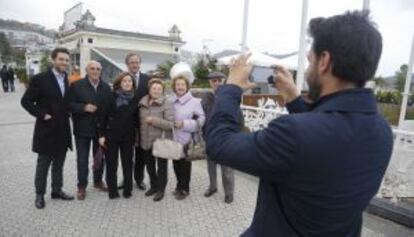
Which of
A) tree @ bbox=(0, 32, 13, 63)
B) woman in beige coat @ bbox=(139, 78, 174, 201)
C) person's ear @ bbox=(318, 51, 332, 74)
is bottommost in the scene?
woman in beige coat @ bbox=(139, 78, 174, 201)

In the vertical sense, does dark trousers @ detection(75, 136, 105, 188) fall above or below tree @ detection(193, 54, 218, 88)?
below

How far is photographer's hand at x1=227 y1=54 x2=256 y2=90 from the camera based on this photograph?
1.37m

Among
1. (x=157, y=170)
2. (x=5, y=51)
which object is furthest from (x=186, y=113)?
(x=5, y=51)

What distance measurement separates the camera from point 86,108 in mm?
4637

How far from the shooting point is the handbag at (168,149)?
186 inches

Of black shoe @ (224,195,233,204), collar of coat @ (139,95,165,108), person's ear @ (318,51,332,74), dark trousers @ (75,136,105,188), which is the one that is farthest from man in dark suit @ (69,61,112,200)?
person's ear @ (318,51,332,74)

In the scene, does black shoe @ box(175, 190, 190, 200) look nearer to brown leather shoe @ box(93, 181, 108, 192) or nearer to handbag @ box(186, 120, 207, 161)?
handbag @ box(186, 120, 207, 161)

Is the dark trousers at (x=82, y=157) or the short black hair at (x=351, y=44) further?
the dark trousers at (x=82, y=157)

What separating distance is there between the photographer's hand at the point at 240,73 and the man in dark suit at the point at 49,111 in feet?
11.6

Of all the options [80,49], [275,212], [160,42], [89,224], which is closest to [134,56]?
[89,224]

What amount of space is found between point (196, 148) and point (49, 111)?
182 cm

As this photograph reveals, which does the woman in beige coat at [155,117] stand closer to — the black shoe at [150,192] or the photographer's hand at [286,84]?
the black shoe at [150,192]

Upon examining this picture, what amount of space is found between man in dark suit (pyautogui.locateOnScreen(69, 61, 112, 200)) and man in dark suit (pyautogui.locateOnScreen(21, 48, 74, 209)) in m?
0.14

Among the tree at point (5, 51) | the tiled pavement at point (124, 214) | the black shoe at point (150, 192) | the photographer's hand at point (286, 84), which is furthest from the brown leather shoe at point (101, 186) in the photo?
→ the tree at point (5, 51)
